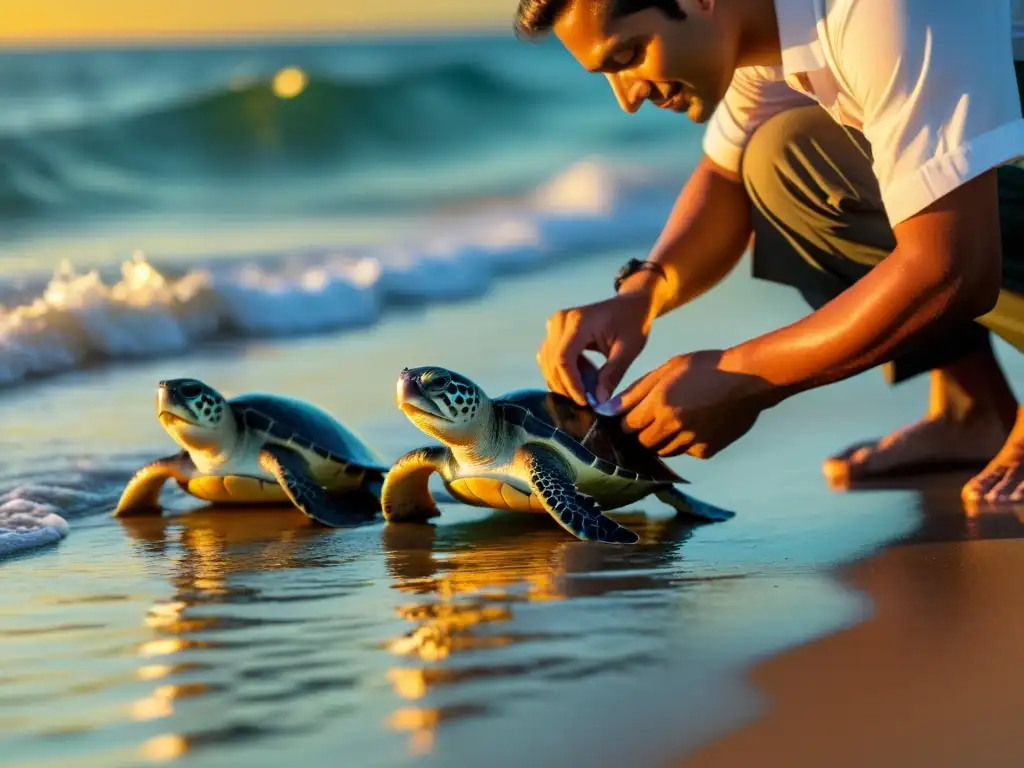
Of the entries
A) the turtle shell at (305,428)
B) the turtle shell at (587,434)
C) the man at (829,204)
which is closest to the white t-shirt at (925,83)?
the man at (829,204)

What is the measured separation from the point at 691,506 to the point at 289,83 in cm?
1536

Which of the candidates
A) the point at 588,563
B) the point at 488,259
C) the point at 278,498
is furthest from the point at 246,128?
the point at 588,563

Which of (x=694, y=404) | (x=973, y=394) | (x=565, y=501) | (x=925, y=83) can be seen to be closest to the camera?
(x=925, y=83)

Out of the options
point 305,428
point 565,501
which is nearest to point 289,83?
point 305,428

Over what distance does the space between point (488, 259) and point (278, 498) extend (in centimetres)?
466

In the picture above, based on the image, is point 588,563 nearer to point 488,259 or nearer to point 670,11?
point 670,11

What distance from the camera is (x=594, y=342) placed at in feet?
10.1

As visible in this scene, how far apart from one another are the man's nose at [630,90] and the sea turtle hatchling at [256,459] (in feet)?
3.94

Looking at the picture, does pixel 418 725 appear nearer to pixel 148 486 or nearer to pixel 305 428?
pixel 148 486

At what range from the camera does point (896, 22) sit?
228 cm

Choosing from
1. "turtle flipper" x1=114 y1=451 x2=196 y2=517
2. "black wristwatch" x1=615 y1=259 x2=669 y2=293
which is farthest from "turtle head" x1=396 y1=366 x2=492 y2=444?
"turtle flipper" x1=114 y1=451 x2=196 y2=517

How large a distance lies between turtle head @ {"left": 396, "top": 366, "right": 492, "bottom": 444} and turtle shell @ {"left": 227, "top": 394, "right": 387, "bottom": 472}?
0.44 m

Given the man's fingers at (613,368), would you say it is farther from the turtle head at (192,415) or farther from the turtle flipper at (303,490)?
the turtle head at (192,415)

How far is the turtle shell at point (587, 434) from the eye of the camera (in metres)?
3.13
